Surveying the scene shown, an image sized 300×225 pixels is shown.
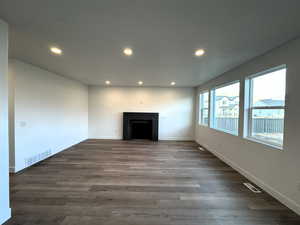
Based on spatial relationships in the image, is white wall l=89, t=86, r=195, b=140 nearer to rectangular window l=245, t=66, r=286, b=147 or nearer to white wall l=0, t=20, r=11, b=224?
rectangular window l=245, t=66, r=286, b=147

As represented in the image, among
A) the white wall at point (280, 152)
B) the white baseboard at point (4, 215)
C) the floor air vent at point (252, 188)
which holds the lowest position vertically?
the floor air vent at point (252, 188)

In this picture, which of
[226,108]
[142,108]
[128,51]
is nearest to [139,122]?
[142,108]

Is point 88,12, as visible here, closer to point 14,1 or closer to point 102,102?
point 14,1

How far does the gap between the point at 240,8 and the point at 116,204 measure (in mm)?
2823

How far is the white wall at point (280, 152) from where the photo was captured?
2102 millimetres

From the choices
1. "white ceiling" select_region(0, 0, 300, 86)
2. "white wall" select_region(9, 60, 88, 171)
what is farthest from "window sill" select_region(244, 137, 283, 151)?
"white wall" select_region(9, 60, 88, 171)

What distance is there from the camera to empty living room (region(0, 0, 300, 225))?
5.53ft

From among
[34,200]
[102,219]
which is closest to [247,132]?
[102,219]

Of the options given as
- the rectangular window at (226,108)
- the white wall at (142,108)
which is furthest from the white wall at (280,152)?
the white wall at (142,108)

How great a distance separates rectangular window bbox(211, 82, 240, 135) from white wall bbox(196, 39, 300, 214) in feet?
1.18

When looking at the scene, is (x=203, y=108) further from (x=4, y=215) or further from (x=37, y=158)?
(x=4, y=215)

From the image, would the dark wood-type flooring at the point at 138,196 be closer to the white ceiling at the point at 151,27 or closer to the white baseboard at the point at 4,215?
the white baseboard at the point at 4,215

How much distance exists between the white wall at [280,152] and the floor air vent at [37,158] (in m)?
4.80

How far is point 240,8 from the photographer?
1494mm
